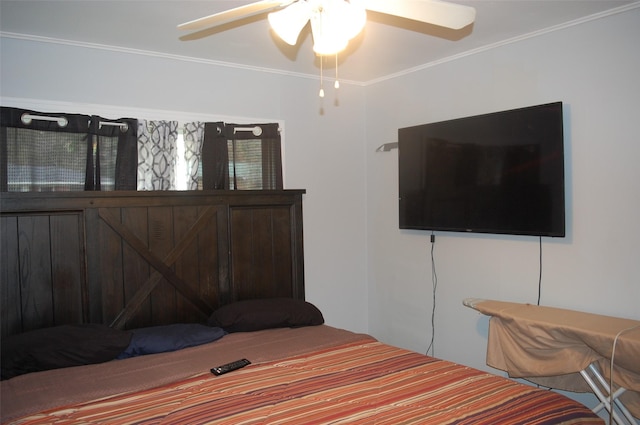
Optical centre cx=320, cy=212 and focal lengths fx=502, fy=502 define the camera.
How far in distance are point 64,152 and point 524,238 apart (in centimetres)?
316

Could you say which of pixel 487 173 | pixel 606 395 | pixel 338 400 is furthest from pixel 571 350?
pixel 338 400

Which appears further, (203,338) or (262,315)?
(262,315)

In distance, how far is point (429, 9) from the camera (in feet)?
6.36

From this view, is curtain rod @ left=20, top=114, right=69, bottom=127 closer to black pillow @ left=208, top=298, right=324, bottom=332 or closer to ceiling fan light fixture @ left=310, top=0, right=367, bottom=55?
black pillow @ left=208, top=298, right=324, bottom=332

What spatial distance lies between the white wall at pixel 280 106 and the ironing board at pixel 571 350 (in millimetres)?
1535

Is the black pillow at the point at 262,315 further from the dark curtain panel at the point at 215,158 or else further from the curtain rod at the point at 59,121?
the curtain rod at the point at 59,121

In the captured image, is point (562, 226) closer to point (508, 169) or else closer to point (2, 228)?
point (508, 169)

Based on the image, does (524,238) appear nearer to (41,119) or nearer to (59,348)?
(59,348)

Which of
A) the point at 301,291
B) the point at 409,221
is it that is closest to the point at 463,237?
the point at 409,221

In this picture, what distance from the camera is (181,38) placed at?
3.34m

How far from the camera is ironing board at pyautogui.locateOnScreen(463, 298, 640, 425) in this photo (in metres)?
2.59

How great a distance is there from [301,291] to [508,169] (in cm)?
191

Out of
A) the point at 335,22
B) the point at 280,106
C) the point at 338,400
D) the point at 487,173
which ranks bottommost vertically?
the point at 338,400

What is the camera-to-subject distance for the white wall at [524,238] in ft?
9.70
